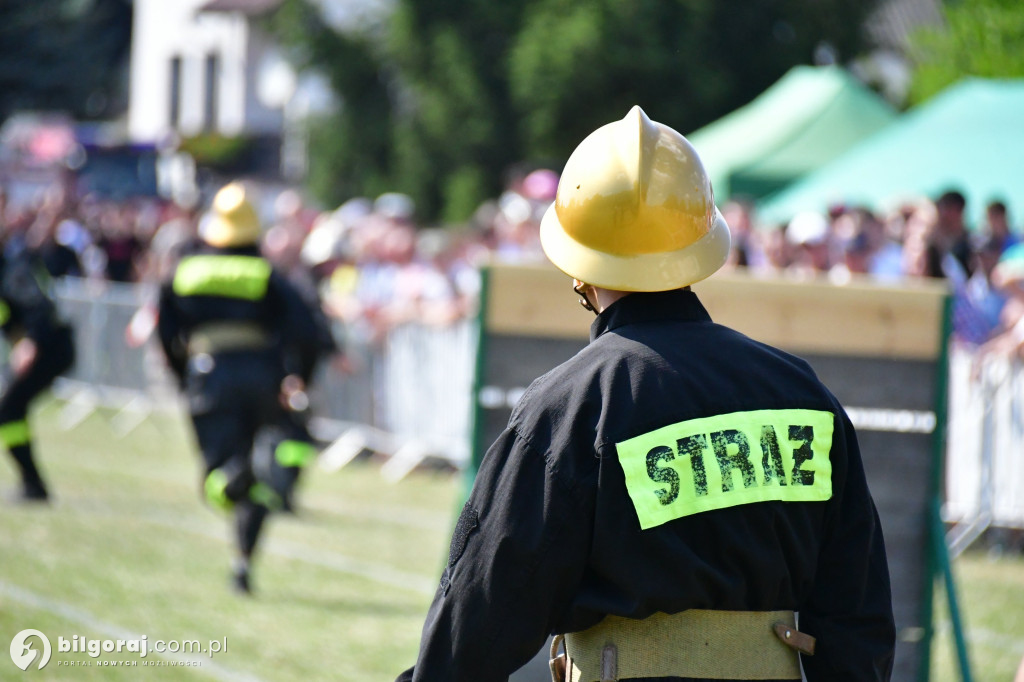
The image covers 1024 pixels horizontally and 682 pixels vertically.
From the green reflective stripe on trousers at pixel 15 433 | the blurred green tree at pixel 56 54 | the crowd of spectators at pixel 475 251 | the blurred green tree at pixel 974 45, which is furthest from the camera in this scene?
the blurred green tree at pixel 56 54

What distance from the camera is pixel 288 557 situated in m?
8.43

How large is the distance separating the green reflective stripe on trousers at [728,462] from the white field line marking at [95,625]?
3.77 m

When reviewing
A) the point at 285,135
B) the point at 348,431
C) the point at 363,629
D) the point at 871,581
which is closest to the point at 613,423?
the point at 871,581

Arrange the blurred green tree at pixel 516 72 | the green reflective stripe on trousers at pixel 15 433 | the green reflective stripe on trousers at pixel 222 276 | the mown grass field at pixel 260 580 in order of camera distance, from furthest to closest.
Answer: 1. the blurred green tree at pixel 516 72
2. the green reflective stripe on trousers at pixel 15 433
3. the green reflective stripe on trousers at pixel 222 276
4. the mown grass field at pixel 260 580

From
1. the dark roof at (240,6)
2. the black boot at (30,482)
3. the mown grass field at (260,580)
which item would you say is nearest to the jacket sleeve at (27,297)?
the black boot at (30,482)

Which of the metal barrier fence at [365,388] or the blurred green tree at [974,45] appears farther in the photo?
the blurred green tree at [974,45]

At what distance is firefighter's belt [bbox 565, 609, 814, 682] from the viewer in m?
2.55

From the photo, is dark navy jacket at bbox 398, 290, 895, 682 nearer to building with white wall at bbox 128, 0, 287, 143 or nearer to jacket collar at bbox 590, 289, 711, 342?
jacket collar at bbox 590, 289, 711, 342

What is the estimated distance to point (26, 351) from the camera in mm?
10008

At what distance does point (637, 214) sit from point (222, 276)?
16.8ft

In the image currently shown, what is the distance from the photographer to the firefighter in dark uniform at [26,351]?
32.1ft

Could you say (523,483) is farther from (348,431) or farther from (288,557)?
(348,431)

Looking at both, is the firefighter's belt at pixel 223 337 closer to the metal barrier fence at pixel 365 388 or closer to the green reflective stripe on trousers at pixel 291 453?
the green reflective stripe on trousers at pixel 291 453

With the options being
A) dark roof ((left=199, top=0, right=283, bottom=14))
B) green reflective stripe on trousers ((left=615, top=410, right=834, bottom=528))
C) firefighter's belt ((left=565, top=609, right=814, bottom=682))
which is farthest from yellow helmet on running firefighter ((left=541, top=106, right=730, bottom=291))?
dark roof ((left=199, top=0, right=283, bottom=14))
